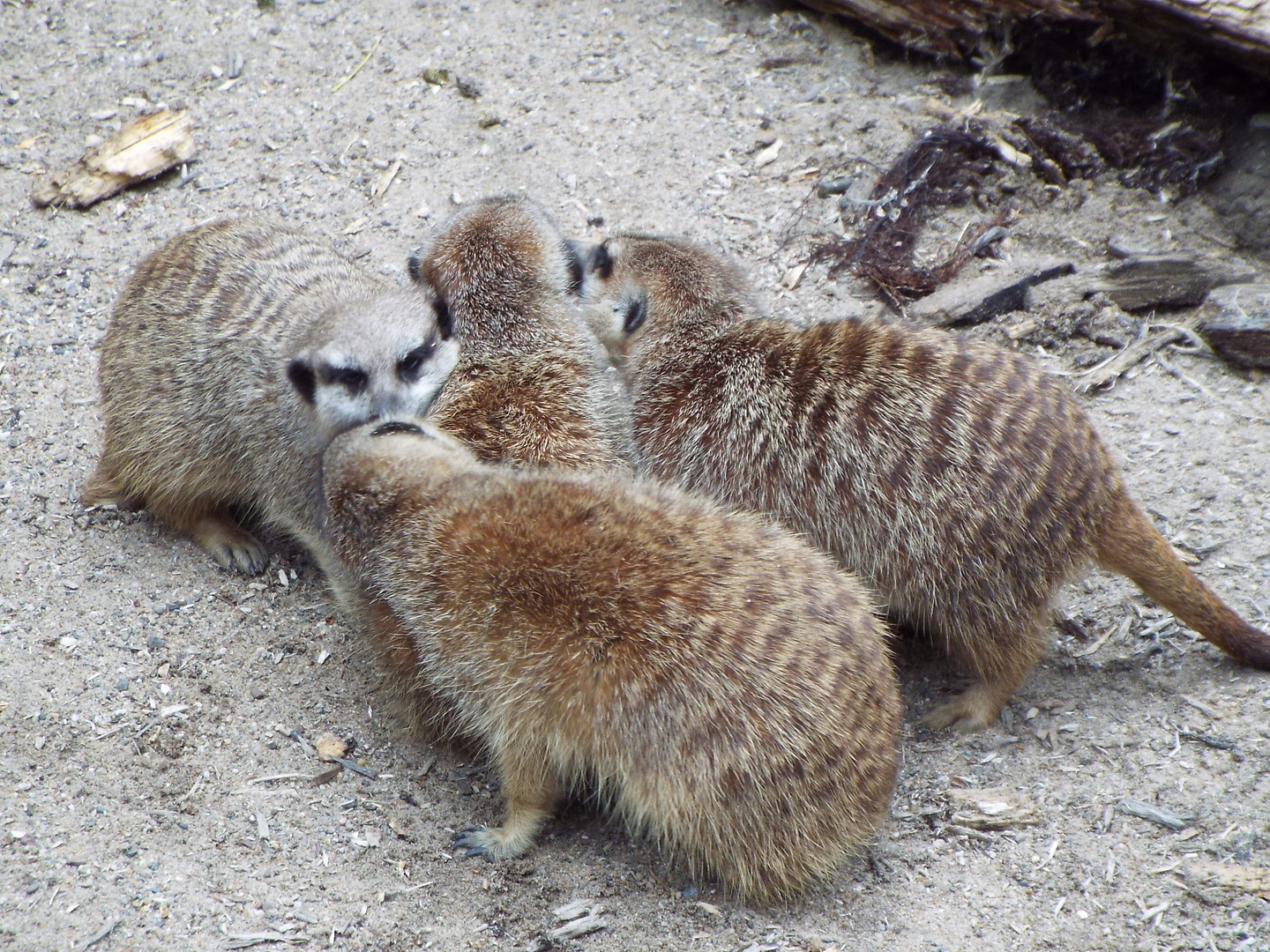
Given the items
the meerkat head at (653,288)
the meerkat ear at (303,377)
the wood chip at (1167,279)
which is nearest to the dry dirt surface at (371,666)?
the wood chip at (1167,279)

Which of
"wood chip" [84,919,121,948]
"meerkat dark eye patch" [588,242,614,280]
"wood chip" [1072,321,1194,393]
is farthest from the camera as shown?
"wood chip" [1072,321,1194,393]

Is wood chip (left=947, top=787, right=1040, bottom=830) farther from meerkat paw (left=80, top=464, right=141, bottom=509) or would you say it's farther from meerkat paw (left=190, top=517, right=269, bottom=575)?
meerkat paw (left=80, top=464, right=141, bottom=509)

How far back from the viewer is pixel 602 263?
3.78 metres

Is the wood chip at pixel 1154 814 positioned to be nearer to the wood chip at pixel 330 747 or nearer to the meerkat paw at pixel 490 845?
the meerkat paw at pixel 490 845

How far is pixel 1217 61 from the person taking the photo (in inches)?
183

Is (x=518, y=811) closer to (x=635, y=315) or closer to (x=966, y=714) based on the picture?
(x=966, y=714)

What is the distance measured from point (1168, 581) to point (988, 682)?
58 centimetres

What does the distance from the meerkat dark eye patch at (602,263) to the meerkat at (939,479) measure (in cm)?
60

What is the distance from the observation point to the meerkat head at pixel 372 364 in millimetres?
3471

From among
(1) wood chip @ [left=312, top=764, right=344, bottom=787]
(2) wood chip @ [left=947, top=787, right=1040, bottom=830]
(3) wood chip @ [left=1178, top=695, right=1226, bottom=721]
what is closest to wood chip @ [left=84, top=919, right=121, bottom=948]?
(1) wood chip @ [left=312, top=764, right=344, bottom=787]

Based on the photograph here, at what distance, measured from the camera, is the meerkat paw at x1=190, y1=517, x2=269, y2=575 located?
12.5ft

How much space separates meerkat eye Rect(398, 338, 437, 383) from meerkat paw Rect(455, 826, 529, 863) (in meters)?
1.46

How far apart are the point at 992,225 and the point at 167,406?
3.42 meters

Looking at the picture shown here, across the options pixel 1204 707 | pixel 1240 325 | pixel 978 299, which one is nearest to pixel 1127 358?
pixel 1240 325
